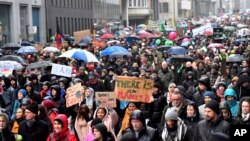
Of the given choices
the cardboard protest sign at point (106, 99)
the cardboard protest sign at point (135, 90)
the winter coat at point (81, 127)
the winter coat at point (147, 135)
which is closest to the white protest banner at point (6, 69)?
the cardboard protest sign at point (106, 99)

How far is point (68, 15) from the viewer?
6681cm

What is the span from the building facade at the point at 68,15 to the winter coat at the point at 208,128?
51.0 metres

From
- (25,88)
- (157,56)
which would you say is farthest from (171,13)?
(25,88)

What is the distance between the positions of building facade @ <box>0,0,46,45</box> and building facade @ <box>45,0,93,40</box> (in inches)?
57.7

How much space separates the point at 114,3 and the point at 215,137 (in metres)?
83.0

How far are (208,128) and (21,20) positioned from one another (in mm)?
45135

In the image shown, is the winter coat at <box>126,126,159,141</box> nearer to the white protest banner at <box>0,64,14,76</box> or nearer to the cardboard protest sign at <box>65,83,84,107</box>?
the cardboard protest sign at <box>65,83,84,107</box>

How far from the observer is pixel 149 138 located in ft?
27.4

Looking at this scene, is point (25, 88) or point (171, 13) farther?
point (171, 13)

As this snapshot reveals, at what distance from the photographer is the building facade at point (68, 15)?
2368 inches

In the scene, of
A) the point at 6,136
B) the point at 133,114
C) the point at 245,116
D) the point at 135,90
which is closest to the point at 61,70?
the point at 135,90

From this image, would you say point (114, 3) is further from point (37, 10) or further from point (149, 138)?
point (149, 138)

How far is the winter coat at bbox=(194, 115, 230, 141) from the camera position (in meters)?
8.39

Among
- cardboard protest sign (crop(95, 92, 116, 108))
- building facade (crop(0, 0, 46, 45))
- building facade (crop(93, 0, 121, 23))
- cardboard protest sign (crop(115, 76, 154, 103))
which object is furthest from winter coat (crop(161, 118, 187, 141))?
building facade (crop(93, 0, 121, 23))
